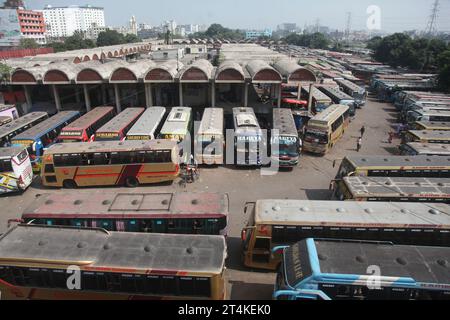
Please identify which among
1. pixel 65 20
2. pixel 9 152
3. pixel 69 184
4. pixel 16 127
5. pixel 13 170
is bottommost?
pixel 69 184

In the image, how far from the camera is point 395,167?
47.7 ft

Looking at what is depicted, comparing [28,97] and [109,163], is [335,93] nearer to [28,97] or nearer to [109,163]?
[109,163]

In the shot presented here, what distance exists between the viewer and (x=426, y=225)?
9.76 meters

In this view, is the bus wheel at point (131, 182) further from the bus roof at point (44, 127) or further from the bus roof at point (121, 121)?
the bus roof at point (44, 127)

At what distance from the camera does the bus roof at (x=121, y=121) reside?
19.2 m

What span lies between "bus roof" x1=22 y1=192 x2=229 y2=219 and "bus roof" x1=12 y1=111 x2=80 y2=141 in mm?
8610

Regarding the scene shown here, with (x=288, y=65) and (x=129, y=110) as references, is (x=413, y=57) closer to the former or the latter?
(x=288, y=65)

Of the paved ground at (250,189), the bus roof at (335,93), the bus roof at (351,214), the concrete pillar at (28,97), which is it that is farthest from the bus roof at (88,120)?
the bus roof at (335,93)

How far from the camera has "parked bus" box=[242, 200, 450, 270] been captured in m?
9.79

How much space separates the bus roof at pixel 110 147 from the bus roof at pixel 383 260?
10075mm

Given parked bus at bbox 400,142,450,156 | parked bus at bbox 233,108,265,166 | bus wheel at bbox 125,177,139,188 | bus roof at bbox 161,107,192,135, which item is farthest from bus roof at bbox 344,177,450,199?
bus wheel at bbox 125,177,139,188

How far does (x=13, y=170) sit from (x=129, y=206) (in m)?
8.86

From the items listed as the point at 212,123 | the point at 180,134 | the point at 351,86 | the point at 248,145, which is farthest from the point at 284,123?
the point at 351,86
